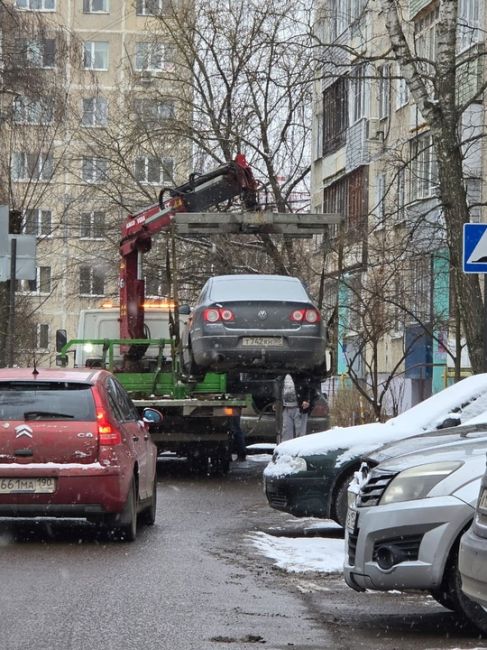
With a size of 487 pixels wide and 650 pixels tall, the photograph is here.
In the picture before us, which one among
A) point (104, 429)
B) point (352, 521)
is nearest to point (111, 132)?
point (104, 429)

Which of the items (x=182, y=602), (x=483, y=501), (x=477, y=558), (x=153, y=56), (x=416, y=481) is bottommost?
(x=182, y=602)

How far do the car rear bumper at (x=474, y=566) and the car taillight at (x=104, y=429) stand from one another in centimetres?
595

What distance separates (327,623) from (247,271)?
85.9 feet

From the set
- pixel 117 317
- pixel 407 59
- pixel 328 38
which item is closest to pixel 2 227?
pixel 117 317

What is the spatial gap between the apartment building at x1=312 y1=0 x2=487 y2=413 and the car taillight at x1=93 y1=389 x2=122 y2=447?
904 centimetres

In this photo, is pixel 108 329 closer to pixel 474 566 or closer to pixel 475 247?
pixel 475 247

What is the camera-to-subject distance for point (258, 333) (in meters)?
19.2

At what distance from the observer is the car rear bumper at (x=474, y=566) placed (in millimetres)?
6766

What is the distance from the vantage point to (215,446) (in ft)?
69.1

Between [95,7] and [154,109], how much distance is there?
45784 millimetres

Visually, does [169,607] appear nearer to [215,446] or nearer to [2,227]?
[215,446]

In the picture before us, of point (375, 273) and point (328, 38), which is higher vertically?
point (328, 38)

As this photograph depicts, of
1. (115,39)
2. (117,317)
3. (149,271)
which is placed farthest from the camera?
(115,39)

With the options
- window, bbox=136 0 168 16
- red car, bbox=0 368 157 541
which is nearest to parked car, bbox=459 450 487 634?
red car, bbox=0 368 157 541
